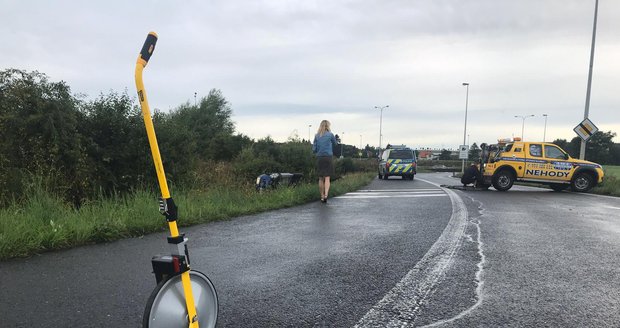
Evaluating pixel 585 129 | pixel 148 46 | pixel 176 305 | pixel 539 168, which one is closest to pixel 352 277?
pixel 176 305

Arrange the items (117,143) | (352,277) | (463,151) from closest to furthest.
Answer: (352,277), (117,143), (463,151)

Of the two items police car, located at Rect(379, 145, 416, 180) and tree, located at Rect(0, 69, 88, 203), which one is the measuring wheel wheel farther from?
police car, located at Rect(379, 145, 416, 180)

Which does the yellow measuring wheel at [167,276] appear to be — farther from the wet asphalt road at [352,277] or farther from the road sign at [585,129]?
the road sign at [585,129]

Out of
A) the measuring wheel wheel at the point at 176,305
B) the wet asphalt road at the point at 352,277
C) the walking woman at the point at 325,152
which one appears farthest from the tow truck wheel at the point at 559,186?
the measuring wheel wheel at the point at 176,305

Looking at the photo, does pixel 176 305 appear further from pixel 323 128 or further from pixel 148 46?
pixel 323 128

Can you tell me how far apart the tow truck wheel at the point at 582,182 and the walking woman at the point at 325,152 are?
431 inches

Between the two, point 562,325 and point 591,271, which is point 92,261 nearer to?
point 562,325

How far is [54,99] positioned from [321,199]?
712cm

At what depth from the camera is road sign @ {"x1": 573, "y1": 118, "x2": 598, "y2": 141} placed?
56.3ft

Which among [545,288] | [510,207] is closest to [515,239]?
[545,288]

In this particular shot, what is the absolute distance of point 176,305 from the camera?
2260mm

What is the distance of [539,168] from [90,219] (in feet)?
50.2

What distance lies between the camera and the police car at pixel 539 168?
15.3 metres

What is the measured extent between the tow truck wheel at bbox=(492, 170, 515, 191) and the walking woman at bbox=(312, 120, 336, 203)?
862cm
